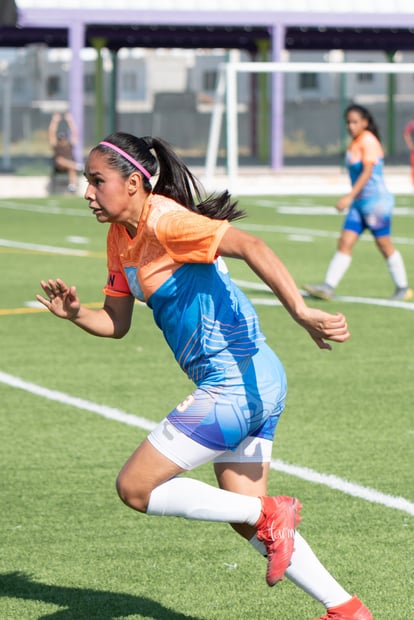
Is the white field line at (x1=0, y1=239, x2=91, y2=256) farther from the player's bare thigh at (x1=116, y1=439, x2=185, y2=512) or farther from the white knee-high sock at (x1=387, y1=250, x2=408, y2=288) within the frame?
the player's bare thigh at (x1=116, y1=439, x2=185, y2=512)

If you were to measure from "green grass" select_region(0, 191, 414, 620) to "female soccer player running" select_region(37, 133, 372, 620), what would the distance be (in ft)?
2.23

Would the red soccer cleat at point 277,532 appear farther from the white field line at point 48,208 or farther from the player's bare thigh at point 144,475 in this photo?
the white field line at point 48,208

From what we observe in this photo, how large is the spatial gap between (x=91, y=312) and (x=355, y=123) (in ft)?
29.2

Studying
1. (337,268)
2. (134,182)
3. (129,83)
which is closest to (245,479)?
(134,182)

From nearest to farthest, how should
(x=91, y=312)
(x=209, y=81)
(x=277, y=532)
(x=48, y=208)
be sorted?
1. (x=277, y=532)
2. (x=91, y=312)
3. (x=48, y=208)
4. (x=209, y=81)

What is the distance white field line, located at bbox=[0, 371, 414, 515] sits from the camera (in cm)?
682

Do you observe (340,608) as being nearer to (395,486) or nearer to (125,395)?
(395,486)

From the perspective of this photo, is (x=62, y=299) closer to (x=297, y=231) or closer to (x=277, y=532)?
(x=277, y=532)

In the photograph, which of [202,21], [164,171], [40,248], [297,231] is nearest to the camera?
[164,171]

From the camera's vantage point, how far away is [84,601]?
544cm

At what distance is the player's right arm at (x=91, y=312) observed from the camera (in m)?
5.25

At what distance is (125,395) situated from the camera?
9531 millimetres

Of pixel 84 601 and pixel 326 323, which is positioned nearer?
pixel 326 323

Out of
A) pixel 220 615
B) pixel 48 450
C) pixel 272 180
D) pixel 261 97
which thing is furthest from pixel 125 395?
pixel 261 97
